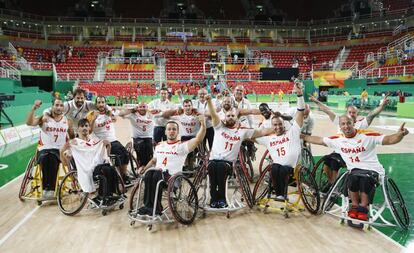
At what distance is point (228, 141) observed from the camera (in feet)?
17.6

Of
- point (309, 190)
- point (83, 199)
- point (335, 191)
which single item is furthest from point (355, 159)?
point (83, 199)

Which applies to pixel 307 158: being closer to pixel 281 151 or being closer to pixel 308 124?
pixel 308 124

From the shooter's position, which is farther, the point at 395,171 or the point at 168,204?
the point at 395,171

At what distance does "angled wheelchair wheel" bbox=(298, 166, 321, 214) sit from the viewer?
5.04 m

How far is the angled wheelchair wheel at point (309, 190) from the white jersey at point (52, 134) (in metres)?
3.55

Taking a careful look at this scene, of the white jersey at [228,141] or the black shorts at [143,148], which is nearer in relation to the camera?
the white jersey at [228,141]

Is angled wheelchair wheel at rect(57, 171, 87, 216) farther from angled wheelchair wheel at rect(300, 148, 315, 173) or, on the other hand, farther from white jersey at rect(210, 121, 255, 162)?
angled wheelchair wheel at rect(300, 148, 315, 173)

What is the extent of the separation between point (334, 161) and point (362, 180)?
3.97 feet

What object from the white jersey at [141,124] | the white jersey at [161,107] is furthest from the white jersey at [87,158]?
the white jersey at [161,107]

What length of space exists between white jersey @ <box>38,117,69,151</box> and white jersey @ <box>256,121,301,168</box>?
123 inches

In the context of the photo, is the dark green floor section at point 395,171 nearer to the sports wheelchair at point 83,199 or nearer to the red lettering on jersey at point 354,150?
the red lettering on jersey at point 354,150

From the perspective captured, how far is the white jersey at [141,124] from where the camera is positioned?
712 centimetres

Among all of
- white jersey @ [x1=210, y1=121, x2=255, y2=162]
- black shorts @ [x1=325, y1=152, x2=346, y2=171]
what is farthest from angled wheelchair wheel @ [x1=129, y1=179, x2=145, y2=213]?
black shorts @ [x1=325, y1=152, x2=346, y2=171]

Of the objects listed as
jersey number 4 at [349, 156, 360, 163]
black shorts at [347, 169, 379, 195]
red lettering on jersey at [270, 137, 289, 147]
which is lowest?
black shorts at [347, 169, 379, 195]
